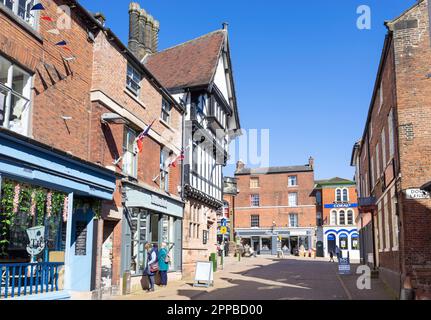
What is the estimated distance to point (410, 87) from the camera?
48.8 ft

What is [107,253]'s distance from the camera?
1445 cm

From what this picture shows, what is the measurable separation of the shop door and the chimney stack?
1613 centimetres

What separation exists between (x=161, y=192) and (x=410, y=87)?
9563 millimetres

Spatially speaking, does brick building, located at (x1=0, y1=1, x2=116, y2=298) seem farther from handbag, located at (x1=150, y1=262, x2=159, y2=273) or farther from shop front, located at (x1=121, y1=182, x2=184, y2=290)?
handbag, located at (x1=150, y1=262, x2=159, y2=273)

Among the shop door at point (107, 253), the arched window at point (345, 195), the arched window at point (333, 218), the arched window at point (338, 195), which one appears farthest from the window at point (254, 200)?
the shop door at point (107, 253)

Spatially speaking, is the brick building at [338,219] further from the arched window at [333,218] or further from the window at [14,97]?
the window at [14,97]

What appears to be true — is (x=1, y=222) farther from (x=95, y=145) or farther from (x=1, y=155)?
(x=95, y=145)

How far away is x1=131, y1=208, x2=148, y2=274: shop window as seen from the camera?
53.4 ft

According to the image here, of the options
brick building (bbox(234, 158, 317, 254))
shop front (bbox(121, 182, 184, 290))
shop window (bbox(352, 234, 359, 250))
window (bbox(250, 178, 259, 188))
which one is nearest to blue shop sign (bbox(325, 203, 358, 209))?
brick building (bbox(234, 158, 317, 254))

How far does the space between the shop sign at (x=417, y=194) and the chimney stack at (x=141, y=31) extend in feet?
62.4

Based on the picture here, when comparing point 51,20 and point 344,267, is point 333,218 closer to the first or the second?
point 344,267

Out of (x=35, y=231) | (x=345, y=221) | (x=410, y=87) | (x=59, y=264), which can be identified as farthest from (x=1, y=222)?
(x=345, y=221)
